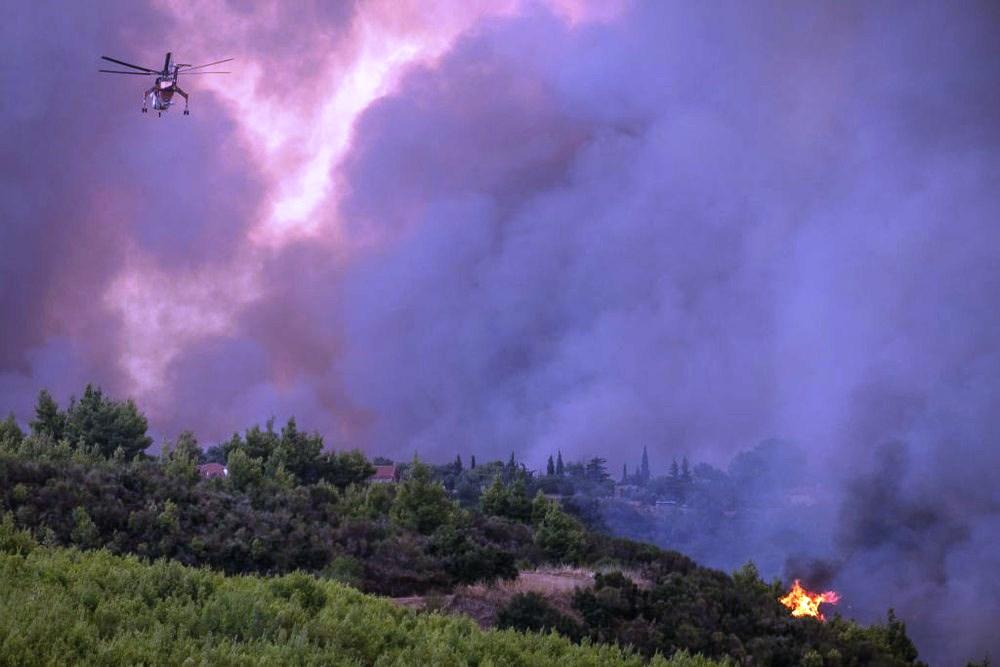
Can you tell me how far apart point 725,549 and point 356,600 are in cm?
3717

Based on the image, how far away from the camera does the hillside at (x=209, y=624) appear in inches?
299

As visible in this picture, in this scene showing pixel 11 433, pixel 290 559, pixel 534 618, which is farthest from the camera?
pixel 11 433

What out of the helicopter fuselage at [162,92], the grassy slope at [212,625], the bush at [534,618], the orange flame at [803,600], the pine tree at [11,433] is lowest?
the grassy slope at [212,625]

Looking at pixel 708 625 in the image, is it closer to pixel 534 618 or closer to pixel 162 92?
pixel 534 618

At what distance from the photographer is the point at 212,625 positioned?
898cm

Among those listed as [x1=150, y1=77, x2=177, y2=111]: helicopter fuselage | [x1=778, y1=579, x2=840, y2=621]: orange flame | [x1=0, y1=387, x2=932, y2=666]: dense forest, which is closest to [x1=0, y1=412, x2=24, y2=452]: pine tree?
[x1=0, y1=387, x2=932, y2=666]: dense forest

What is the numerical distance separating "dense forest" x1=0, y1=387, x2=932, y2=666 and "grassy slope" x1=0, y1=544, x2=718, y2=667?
0.13 ft

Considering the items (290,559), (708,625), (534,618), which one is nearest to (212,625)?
(534,618)

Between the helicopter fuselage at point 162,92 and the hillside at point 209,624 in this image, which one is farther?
the helicopter fuselage at point 162,92

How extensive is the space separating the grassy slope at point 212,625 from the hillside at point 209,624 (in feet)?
0.05

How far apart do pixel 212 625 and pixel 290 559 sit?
30.6 ft

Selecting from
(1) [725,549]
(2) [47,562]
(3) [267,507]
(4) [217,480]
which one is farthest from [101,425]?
(1) [725,549]

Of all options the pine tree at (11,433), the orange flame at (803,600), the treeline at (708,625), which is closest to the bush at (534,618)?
the treeline at (708,625)

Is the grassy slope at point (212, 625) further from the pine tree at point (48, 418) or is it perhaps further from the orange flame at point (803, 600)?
the pine tree at point (48, 418)
